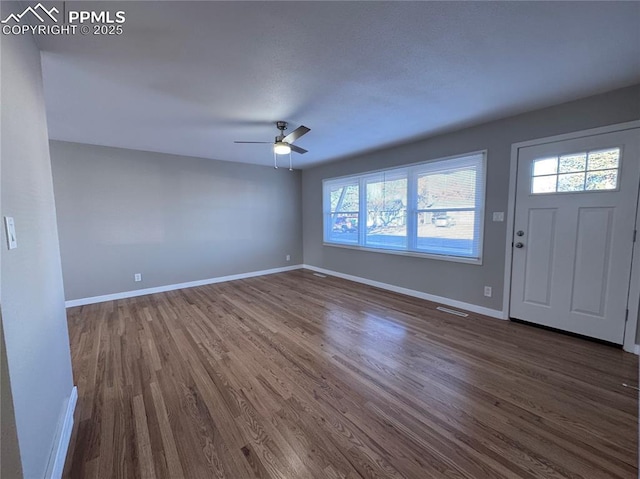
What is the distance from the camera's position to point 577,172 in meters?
2.57

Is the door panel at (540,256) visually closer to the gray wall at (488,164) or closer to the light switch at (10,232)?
the gray wall at (488,164)

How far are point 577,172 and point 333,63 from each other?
2.65 metres

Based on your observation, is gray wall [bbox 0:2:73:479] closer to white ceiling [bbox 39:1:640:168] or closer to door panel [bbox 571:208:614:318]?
white ceiling [bbox 39:1:640:168]

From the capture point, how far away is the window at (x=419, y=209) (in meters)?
3.34

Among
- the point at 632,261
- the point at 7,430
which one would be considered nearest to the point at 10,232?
the point at 7,430

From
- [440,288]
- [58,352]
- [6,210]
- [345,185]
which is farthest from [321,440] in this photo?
[345,185]

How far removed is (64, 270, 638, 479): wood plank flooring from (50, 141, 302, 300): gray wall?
3.97 feet

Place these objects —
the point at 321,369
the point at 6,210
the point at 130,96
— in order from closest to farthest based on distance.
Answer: the point at 6,210
the point at 321,369
the point at 130,96

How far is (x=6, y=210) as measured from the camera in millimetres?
974

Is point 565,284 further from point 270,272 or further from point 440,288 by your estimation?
point 270,272

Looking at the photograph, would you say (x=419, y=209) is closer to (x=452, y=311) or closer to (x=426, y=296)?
(x=426, y=296)

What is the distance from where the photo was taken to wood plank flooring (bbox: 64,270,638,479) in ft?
4.41

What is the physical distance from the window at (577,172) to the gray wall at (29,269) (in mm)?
4048

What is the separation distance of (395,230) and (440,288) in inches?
44.8
